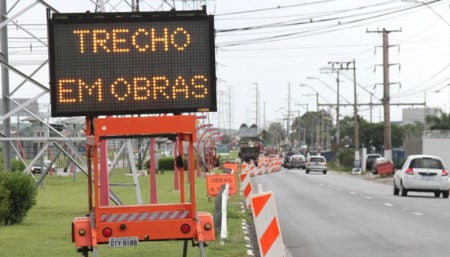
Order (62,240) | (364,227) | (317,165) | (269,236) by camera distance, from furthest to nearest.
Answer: (317,165) → (364,227) → (62,240) → (269,236)

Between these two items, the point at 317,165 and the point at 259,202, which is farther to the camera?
the point at 317,165

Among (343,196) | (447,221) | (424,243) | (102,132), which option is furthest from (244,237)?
(343,196)

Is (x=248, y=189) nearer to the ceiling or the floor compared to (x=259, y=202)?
nearer to the floor

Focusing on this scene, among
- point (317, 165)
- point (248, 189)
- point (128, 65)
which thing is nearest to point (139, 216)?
point (128, 65)

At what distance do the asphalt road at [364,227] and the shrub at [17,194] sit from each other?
592 cm

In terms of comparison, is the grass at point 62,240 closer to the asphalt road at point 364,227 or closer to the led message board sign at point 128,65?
the asphalt road at point 364,227

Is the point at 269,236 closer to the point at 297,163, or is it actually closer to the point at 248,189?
the point at 248,189

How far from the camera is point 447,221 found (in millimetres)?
23766

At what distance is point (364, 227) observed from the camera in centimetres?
2239

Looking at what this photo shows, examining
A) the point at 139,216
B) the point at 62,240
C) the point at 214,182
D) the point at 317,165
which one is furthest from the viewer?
the point at 317,165

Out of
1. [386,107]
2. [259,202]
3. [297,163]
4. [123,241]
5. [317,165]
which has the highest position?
[386,107]

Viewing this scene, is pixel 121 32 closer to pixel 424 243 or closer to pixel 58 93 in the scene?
pixel 58 93

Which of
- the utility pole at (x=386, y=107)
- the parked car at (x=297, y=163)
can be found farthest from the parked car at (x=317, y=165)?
the parked car at (x=297, y=163)

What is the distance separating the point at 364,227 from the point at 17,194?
7.87 meters
